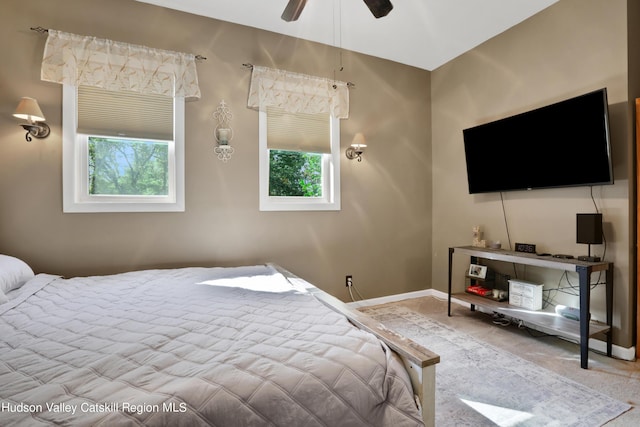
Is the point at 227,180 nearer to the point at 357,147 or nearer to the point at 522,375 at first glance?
the point at 357,147

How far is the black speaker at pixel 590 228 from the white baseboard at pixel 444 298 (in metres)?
0.86

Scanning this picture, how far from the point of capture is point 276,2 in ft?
8.59

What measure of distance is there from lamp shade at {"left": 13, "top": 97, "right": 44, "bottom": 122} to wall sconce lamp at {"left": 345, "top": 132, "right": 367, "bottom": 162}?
268 cm

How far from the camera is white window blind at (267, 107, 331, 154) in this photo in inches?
121

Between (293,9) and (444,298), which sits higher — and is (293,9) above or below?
above

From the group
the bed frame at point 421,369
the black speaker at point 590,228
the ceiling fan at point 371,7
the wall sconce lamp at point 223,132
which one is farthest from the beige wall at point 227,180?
the bed frame at point 421,369

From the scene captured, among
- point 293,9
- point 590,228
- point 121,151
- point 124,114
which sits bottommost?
point 590,228

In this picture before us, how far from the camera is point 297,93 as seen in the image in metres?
3.12

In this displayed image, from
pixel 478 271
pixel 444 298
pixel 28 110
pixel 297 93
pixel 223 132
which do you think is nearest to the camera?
pixel 28 110

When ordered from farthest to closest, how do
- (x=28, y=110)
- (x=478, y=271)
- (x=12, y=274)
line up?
(x=478, y=271)
(x=28, y=110)
(x=12, y=274)

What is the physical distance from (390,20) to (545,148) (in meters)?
1.91

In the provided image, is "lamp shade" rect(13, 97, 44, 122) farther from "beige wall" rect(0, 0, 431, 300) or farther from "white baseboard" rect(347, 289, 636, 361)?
"white baseboard" rect(347, 289, 636, 361)

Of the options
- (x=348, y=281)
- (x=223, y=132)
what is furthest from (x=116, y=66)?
(x=348, y=281)

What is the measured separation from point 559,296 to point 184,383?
3.18 meters
